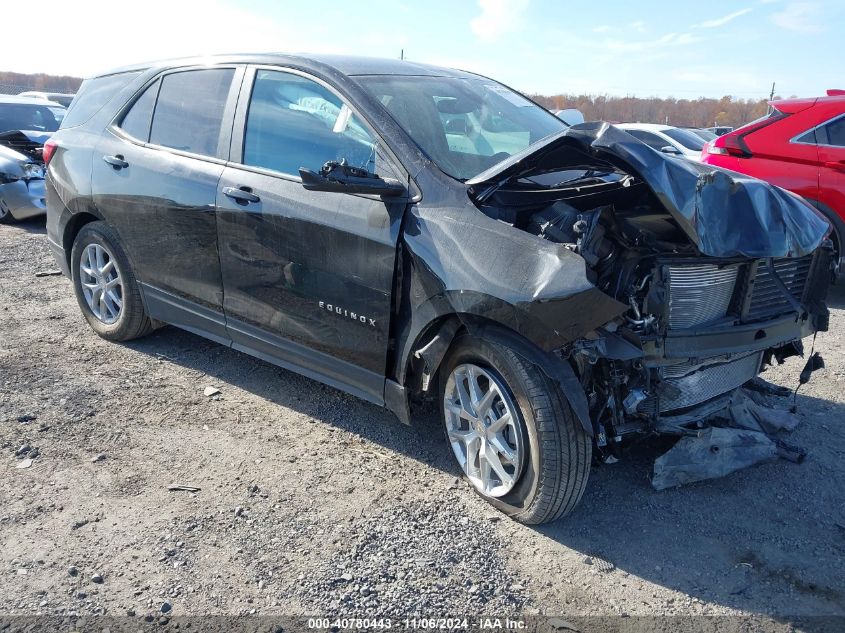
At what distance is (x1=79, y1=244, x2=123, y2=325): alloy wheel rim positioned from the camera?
189 inches

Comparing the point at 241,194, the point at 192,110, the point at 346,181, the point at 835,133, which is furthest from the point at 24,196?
the point at 835,133

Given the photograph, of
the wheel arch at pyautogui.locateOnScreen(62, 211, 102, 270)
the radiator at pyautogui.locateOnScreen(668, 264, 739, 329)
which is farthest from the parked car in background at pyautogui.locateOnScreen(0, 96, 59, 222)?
the radiator at pyautogui.locateOnScreen(668, 264, 739, 329)

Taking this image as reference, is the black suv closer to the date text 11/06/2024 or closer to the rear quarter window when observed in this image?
the date text 11/06/2024

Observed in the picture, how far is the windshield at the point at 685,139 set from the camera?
12.0 m

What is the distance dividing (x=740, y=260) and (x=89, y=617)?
2.91 meters

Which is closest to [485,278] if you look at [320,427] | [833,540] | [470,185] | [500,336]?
[500,336]

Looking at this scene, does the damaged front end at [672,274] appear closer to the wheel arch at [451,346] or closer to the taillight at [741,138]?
the wheel arch at [451,346]

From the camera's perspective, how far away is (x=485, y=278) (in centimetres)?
286

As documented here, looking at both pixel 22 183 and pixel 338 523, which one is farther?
pixel 22 183

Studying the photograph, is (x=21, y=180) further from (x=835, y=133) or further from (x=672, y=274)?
(x=835, y=133)

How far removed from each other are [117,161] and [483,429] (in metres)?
3.04

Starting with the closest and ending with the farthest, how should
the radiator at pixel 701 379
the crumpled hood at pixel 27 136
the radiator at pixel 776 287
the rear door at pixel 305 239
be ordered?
1. the radiator at pixel 701 379
2. the radiator at pixel 776 287
3. the rear door at pixel 305 239
4. the crumpled hood at pixel 27 136

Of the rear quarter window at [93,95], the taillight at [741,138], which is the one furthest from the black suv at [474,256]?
the taillight at [741,138]

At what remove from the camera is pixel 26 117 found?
11102 mm
